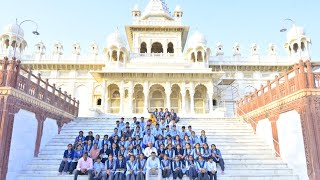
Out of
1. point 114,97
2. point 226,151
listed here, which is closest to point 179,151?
point 226,151

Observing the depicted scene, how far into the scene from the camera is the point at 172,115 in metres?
12.8

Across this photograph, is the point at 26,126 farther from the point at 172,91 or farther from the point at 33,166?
the point at 172,91

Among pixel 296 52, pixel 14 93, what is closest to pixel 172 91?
pixel 296 52

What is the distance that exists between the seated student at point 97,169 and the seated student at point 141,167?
1.05m

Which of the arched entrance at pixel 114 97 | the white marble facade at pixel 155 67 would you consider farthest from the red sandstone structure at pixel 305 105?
the arched entrance at pixel 114 97

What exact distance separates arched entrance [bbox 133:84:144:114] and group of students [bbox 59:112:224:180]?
14068 mm

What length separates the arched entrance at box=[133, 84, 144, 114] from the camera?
75.5ft

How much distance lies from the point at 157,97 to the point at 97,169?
1610 centimetres

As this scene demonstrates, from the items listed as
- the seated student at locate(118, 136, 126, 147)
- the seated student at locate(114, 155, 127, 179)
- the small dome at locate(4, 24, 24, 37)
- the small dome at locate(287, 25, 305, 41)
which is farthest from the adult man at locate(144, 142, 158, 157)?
the small dome at locate(287, 25, 305, 41)

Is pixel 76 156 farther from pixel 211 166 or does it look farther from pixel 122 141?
pixel 211 166

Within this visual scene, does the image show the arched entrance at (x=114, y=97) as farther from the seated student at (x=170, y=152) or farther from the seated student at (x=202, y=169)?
the seated student at (x=202, y=169)

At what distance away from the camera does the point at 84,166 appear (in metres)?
7.38

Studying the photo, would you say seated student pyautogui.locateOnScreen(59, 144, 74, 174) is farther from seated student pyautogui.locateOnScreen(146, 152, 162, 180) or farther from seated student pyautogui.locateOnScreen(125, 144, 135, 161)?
seated student pyautogui.locateOnScreen(146, 152, 162, 180)

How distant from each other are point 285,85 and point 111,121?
323 inches
